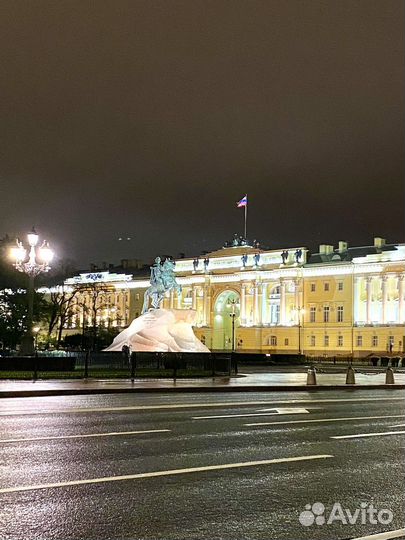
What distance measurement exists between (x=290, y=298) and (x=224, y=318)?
16391 mm

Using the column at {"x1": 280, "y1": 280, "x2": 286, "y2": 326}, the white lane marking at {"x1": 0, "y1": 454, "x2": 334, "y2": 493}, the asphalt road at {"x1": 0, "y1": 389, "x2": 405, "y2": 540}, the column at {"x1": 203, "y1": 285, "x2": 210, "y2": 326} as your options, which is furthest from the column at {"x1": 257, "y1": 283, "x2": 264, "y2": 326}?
the white lane marking at {"x1": 0, "y1": 454, "x2": 334, "y2": 493}

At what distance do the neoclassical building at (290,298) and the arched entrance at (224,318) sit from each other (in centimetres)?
18

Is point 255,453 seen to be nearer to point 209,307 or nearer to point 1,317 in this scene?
point 1,317

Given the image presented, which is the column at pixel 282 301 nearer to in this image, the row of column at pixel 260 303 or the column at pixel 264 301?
the row of column at pixel 260 303

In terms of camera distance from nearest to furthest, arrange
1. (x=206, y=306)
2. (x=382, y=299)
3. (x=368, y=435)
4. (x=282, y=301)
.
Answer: (x=368, y=435) → (x=382, y=299) → (x=282, y=301) → (x=206, y=306)

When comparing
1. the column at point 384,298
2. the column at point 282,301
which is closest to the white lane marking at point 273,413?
the column at point 384,298

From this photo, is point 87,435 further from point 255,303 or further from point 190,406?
point 255,303

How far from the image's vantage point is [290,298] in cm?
12988

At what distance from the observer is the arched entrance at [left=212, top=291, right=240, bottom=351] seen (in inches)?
5482

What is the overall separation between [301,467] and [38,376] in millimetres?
23855

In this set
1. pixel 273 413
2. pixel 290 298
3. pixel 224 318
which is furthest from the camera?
pixel 224 318

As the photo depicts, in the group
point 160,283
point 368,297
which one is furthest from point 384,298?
point 160,283

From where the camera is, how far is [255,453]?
12.4m

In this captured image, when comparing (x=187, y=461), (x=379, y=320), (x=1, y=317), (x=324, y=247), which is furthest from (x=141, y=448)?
(x=324, y=247)
